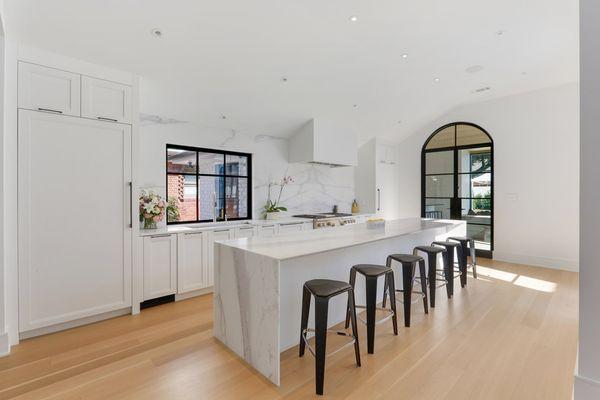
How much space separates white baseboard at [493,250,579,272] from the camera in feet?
16.0

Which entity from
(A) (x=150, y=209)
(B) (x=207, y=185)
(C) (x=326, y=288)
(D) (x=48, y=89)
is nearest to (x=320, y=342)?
(C) (x=326, y=288)

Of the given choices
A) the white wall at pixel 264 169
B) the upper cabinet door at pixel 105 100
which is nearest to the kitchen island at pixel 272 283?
the upper cabinet door at pixel 105 100

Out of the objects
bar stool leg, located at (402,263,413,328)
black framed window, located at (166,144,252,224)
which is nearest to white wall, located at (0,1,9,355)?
black framed window, located at (166,144,252,224)

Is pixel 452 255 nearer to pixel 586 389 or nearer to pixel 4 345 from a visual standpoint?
pixel 586 389

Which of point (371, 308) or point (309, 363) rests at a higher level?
point (371, 308)

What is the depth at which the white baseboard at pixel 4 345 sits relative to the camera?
2316 millimetres

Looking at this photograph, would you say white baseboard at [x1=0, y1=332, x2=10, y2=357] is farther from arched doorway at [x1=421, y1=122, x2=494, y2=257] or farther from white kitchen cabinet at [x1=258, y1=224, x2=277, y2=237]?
arched doorway at [x1=421, y1=122, x2=494, y2=257]

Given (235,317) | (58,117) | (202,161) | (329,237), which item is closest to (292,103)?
(202,161)

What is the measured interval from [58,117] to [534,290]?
567cm

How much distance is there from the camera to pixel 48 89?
2.63m

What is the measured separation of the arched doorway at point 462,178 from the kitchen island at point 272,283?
369 centimetres

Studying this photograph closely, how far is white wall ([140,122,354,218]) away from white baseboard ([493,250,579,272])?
2.99 meters

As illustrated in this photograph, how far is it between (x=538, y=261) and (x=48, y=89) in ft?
23.3

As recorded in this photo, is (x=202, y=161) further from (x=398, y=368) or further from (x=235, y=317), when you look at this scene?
(x=398, y=368)
